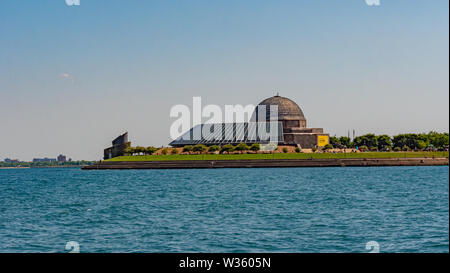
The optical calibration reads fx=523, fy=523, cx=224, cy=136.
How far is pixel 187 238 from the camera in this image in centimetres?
2006

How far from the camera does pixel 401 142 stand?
142875mm

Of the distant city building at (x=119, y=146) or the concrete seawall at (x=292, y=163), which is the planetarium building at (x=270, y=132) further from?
the concrete seawall at (x=292, y=163)

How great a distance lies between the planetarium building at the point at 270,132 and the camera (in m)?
142

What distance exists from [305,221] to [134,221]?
8307 mm

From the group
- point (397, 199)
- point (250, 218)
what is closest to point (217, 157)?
point (397, 199)

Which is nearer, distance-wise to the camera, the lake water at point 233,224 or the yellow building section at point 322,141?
the lake water at point 233,224

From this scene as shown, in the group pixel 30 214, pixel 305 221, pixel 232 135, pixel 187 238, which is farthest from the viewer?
pixel 232 135

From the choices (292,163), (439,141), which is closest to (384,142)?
(439,141)

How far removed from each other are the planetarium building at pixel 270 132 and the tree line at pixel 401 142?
8923 millimetres

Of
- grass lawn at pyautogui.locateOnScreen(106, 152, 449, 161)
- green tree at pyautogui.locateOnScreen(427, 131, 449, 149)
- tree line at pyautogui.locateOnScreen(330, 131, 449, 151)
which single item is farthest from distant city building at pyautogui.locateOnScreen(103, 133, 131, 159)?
green tree at pyautogui.locateOnScreen(427, 131, 449, 149)

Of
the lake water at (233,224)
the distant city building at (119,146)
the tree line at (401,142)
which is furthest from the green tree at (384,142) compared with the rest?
the lake water at (233,224)

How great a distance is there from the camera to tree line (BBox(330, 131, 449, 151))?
138988 millimetres

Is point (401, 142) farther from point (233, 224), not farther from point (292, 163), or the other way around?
point (233, 224)
